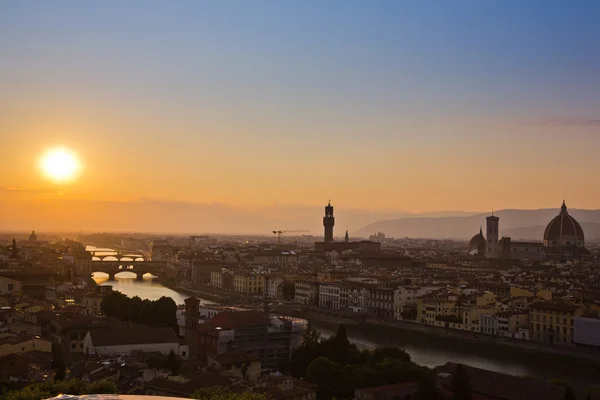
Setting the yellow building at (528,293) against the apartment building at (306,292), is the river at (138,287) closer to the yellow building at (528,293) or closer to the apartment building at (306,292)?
the apartment building at (306,292)

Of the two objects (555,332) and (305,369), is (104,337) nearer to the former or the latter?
(305,369)

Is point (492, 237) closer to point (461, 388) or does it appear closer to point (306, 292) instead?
point (306, 292)

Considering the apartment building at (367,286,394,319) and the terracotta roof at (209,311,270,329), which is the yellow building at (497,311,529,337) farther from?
the terracotta roof at (209,311,270,329)

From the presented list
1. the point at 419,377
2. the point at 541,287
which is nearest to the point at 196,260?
the point at 541,287

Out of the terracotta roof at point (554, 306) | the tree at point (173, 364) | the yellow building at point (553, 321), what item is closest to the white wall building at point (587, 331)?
the yellow building at point (553, 321)

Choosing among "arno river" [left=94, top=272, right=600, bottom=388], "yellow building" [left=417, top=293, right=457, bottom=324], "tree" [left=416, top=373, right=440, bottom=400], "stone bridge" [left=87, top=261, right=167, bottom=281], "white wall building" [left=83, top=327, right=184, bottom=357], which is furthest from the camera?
"stone bridge" [left=87, top=261, right=167, bottom=281]

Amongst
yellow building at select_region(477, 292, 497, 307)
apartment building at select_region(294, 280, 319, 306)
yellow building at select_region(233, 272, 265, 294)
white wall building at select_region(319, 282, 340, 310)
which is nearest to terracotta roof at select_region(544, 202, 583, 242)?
yellow building at select_region(233, 272, 265, 294)
